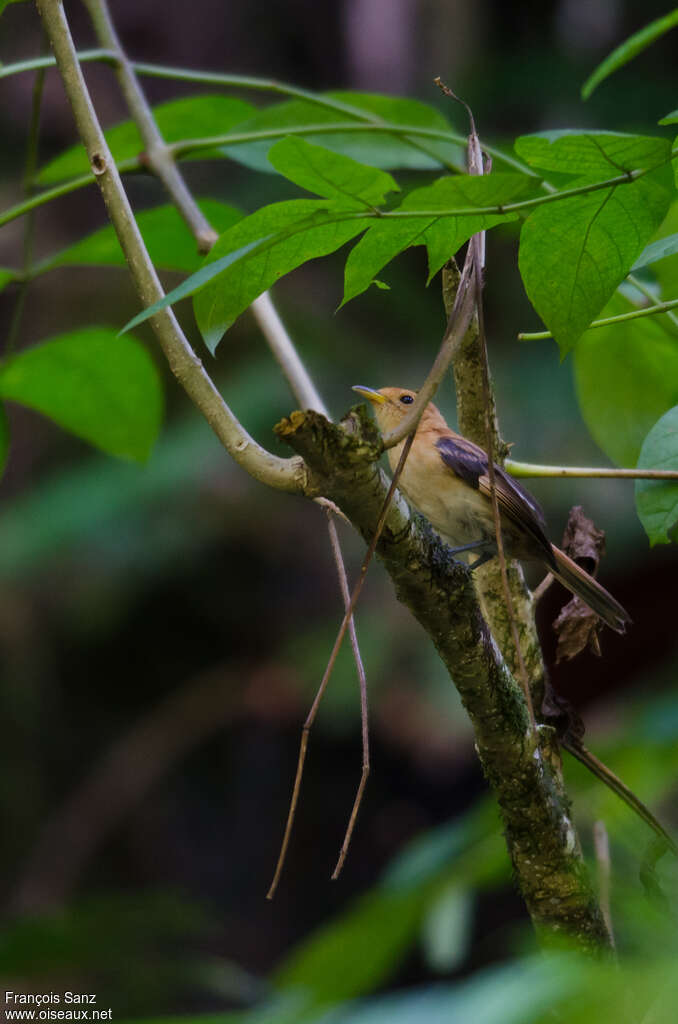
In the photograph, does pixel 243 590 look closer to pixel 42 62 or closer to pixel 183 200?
pixel 183 200

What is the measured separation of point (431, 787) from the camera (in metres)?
6.23

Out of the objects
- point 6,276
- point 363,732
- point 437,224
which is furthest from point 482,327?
point 6,276

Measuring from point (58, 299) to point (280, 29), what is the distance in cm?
315

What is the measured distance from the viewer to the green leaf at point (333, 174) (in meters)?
0.99

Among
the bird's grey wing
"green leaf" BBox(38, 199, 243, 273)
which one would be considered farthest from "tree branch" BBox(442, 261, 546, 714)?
"green leaf" BBox(38, 199, 243, 273)

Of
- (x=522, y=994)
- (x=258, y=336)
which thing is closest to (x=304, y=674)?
(x=258, y=336)

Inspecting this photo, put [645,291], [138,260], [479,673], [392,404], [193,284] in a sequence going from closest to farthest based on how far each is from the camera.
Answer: [193,284]
[138,260]
[479,673]
[645,291]
[392,404]

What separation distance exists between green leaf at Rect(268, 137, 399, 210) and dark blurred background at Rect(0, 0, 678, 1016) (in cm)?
427

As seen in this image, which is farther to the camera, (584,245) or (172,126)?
(172,126)

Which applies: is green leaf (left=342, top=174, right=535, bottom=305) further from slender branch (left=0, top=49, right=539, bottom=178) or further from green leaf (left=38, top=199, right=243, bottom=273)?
green leaf (left=38, top=199, right=243, bottom=273)

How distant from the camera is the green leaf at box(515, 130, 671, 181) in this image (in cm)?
96

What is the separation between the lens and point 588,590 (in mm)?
1658

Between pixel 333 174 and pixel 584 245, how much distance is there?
0.95 ft

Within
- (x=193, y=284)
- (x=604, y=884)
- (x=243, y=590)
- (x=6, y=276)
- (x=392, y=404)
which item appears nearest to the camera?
(x=193, y=284)
